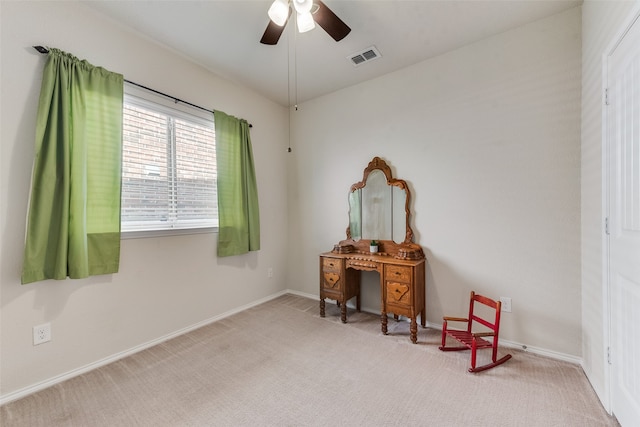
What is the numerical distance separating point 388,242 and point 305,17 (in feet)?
7.12

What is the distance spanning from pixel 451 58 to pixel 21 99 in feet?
11.2

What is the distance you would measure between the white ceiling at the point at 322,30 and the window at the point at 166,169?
1.99 ft

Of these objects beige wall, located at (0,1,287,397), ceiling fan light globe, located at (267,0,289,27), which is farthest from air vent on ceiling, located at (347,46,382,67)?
beige wall, located at (0,1,287,397)

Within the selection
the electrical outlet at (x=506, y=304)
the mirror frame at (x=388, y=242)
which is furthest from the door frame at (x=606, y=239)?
the mirror frame at (x=388, y=242)

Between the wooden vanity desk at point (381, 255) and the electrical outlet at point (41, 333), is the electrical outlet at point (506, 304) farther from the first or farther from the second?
the electrical outlet at point (41, 333)

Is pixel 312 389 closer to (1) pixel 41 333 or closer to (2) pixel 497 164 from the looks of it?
(1) pixel 41 333

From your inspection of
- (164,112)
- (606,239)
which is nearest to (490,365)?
(606,239)

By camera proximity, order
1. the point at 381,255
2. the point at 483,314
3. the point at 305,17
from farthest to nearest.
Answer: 1. the point at 381,255
2. the point at 483,314
3. the point at 305,17

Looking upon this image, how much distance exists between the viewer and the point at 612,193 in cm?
150

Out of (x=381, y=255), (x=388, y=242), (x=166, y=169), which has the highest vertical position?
(x=166, y=169)

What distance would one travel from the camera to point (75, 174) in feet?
6.12

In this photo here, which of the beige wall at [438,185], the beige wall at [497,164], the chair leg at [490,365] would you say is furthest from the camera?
the beige wall at [497,164]

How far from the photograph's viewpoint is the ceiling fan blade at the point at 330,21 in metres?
1.66

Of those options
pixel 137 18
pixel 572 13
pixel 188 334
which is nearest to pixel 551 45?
pixel 572 13
